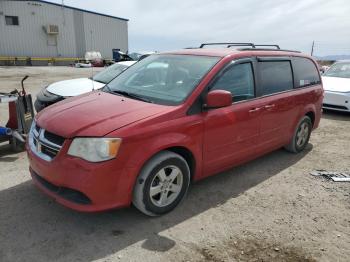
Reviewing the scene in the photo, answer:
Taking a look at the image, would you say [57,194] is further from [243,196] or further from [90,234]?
[243,196]

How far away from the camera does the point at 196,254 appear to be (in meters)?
2.95

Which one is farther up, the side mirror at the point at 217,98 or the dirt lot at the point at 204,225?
the side mirror at the point at 217,98

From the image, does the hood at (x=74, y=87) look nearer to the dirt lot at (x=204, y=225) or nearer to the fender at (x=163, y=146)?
the dirt lot at (x=204, y=225)

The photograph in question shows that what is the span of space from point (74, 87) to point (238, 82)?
432 centimetres

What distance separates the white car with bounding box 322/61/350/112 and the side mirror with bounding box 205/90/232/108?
6.65 meters

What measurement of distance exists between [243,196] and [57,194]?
2236 millimetres

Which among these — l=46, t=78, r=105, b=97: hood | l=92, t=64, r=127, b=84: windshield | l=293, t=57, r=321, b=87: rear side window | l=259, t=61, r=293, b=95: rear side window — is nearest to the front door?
l=259, t=61, r=293, b=95: rear side window

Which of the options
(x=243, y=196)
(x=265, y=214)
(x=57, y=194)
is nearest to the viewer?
(x=57, y=194)

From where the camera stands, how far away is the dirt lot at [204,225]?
9.73 feet

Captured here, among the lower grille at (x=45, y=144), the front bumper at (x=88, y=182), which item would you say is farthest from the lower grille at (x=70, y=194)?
the lower grille at (x=45, y=144)

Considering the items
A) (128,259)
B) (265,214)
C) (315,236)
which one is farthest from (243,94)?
(128,259)

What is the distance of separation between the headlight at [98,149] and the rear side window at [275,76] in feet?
8.05

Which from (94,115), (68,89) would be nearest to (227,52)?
(94,115)

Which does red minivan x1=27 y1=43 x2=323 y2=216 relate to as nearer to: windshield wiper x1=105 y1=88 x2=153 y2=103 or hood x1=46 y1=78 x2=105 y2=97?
windshield wiper x1=105 y1=88 x2=153 y2=103
